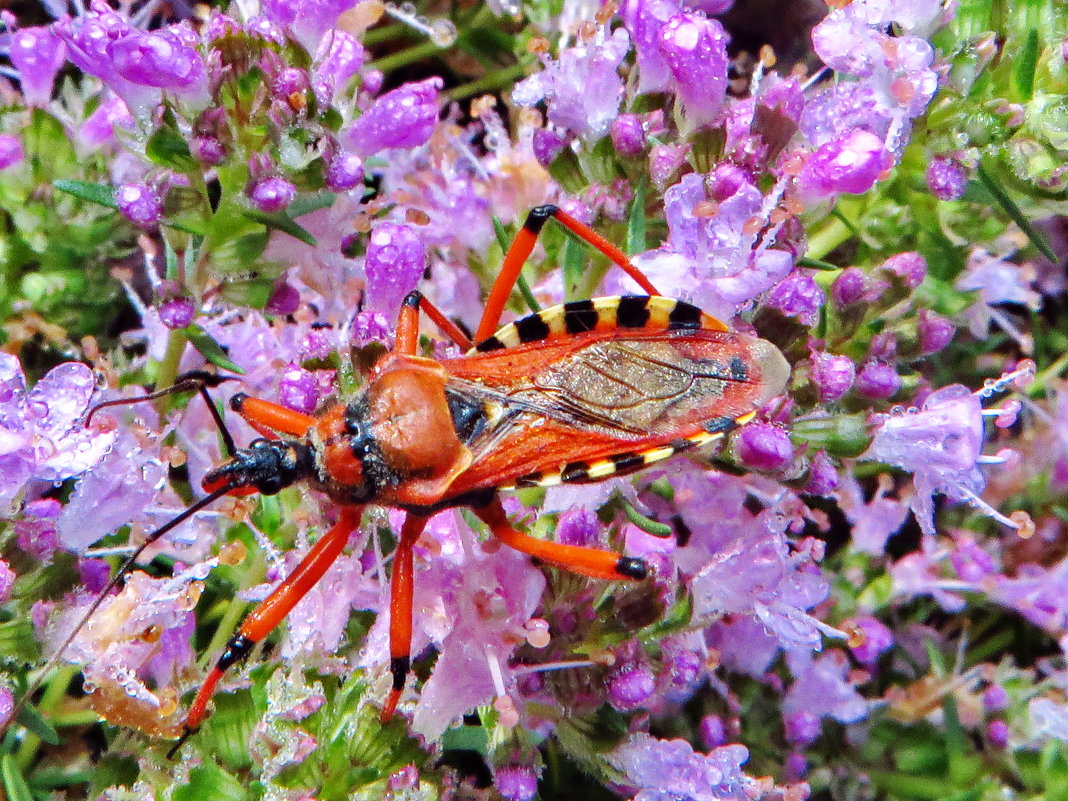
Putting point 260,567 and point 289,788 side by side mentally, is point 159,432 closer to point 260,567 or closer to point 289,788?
point 260,567

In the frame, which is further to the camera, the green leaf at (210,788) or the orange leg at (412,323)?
the orange leg at (412,323)

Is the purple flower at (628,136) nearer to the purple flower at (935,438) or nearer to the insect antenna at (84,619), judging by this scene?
the purple flower at (935,438)

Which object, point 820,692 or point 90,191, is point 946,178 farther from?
point 90,191

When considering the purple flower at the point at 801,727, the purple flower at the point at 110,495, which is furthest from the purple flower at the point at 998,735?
the purple flower at the point at 110,495

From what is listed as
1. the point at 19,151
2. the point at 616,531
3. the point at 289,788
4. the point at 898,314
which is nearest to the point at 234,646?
the point at 289,788

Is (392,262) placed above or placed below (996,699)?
above

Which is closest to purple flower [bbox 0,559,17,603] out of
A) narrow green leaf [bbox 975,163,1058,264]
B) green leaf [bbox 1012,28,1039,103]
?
narrow green leaf [bbox 975,163,1058,264]

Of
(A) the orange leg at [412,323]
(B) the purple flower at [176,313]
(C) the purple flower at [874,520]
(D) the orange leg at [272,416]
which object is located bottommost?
(C) the purple flower at [874,520]

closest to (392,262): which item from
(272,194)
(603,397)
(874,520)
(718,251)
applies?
(272,194)
